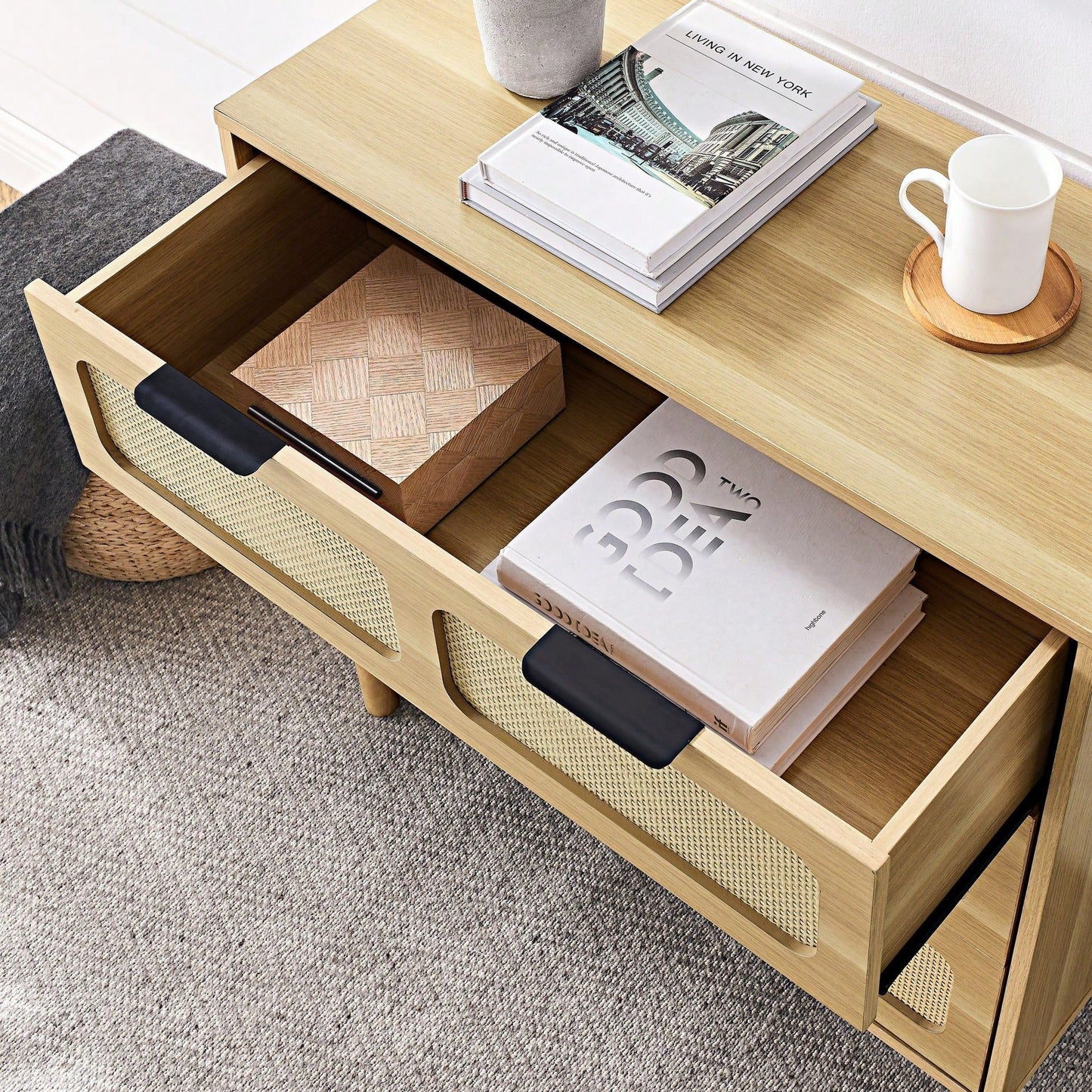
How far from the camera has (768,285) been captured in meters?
0.86

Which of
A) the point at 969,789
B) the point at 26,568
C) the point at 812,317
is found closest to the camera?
the point at 969,789

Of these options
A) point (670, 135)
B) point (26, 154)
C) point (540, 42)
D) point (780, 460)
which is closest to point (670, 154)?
point (670, 135)

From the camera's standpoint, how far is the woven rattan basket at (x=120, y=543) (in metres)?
1.40

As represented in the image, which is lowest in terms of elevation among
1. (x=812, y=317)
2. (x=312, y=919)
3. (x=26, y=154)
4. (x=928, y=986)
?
(x=312, y=919)

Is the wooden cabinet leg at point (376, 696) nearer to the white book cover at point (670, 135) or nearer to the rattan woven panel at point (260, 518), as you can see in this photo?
the rattan woven panel at point (260, 518)

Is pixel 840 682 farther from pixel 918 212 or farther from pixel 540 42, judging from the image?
pixel 540 42

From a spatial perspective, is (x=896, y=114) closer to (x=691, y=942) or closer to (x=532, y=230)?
(x=532, y=230)

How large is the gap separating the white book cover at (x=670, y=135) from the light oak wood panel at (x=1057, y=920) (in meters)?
0.36

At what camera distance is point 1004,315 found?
822mm

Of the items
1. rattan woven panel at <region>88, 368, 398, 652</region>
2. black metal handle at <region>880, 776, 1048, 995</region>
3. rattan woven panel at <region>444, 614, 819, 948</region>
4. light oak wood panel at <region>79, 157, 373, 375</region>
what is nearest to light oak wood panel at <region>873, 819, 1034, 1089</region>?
black metal handle at <region>880, 776, 1048, 995</region>

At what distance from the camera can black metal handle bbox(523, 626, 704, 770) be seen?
2.39ft

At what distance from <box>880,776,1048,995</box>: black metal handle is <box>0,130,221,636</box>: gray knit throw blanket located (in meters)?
0.94

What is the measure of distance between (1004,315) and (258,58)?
2.98ft

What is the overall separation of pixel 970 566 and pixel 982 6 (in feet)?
1.34
